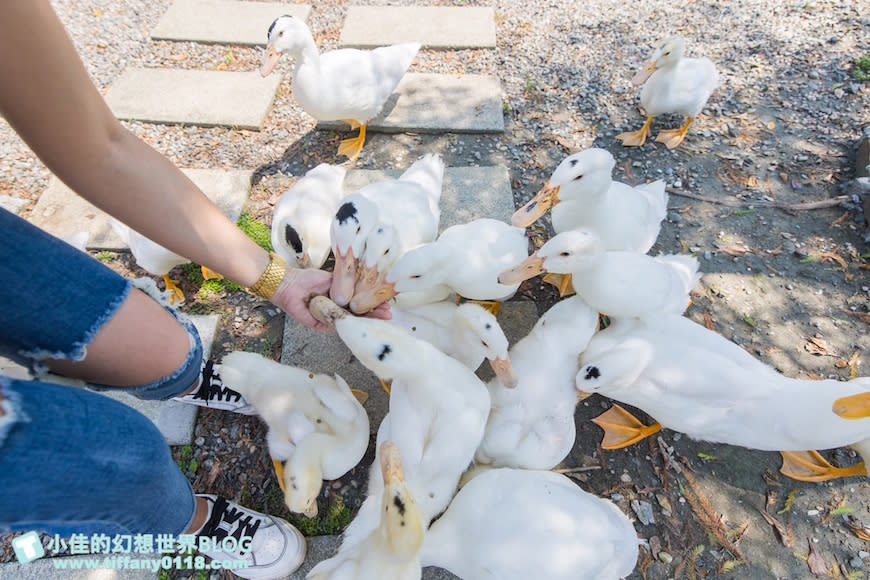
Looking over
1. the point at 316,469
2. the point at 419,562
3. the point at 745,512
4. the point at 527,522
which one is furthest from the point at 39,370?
the point at 745,512

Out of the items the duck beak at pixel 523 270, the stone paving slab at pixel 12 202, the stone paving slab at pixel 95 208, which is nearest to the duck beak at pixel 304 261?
the stone paving slab at pixel 95 208

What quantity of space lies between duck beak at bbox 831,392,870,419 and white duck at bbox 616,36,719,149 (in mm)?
2116

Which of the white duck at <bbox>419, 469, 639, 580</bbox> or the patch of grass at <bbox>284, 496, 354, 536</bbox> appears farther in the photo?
the patch of grass at <bbox>284, 496, 354, 536</bbox>

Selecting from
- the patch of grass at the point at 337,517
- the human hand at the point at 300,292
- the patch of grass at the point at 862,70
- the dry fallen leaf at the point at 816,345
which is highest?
the human hand at the point at 300,292

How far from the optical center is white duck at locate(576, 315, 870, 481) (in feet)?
6.82

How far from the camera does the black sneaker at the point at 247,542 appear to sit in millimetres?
1968

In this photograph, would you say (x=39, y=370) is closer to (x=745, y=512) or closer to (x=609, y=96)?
(x=745, y=512)

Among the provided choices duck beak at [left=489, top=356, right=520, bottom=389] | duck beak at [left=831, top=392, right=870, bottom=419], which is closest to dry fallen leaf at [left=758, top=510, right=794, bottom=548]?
duck beak at [left=831, top=392, right=870, bottom=419]

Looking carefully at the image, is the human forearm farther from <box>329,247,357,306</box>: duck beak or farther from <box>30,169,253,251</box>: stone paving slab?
<box>30,169,253,251</box>: stone paving slab

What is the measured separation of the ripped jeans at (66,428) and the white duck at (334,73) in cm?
214

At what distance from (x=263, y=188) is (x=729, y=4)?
14.8ft

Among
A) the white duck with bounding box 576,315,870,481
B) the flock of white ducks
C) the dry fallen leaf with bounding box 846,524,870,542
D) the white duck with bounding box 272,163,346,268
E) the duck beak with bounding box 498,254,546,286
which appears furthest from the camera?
the white duck with bounding box 272,163,346,268

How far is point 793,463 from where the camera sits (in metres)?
2.33

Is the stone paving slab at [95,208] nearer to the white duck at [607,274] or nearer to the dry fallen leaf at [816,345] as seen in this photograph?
the white duck at [607,274]
